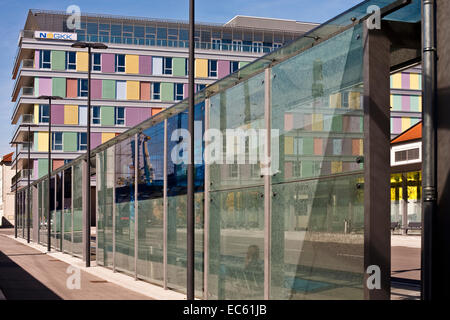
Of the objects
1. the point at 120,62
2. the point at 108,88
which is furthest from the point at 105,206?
the point at 120,62

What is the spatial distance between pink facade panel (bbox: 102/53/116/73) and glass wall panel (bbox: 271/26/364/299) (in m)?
60.7

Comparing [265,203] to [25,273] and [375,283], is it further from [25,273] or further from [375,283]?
[25,273]

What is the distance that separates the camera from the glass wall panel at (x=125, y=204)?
20.5 meters

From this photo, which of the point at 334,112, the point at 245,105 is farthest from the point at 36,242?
the point at 334,112

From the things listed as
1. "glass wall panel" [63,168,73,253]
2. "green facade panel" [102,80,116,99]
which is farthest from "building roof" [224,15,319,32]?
"glass wall panel" [63,168,73,253]

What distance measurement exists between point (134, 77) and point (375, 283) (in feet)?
210

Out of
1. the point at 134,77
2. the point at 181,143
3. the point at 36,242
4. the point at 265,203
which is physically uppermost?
the point at 134,77

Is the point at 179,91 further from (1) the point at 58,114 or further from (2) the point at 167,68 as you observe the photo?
(1) the point at 58,114

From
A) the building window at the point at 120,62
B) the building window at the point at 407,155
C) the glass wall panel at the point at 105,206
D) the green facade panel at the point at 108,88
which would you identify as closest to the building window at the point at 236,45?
the building window at the point at 120,62

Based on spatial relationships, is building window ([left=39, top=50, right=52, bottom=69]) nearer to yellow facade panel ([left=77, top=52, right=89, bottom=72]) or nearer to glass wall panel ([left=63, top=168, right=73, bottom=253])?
yellow facade panel ([left=77, top=52, right=89, bottom=72])

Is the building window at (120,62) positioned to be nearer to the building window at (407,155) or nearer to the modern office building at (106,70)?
the modern office building at (106,70)

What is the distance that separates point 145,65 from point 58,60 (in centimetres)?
908

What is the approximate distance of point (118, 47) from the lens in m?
70.1

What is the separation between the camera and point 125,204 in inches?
832
